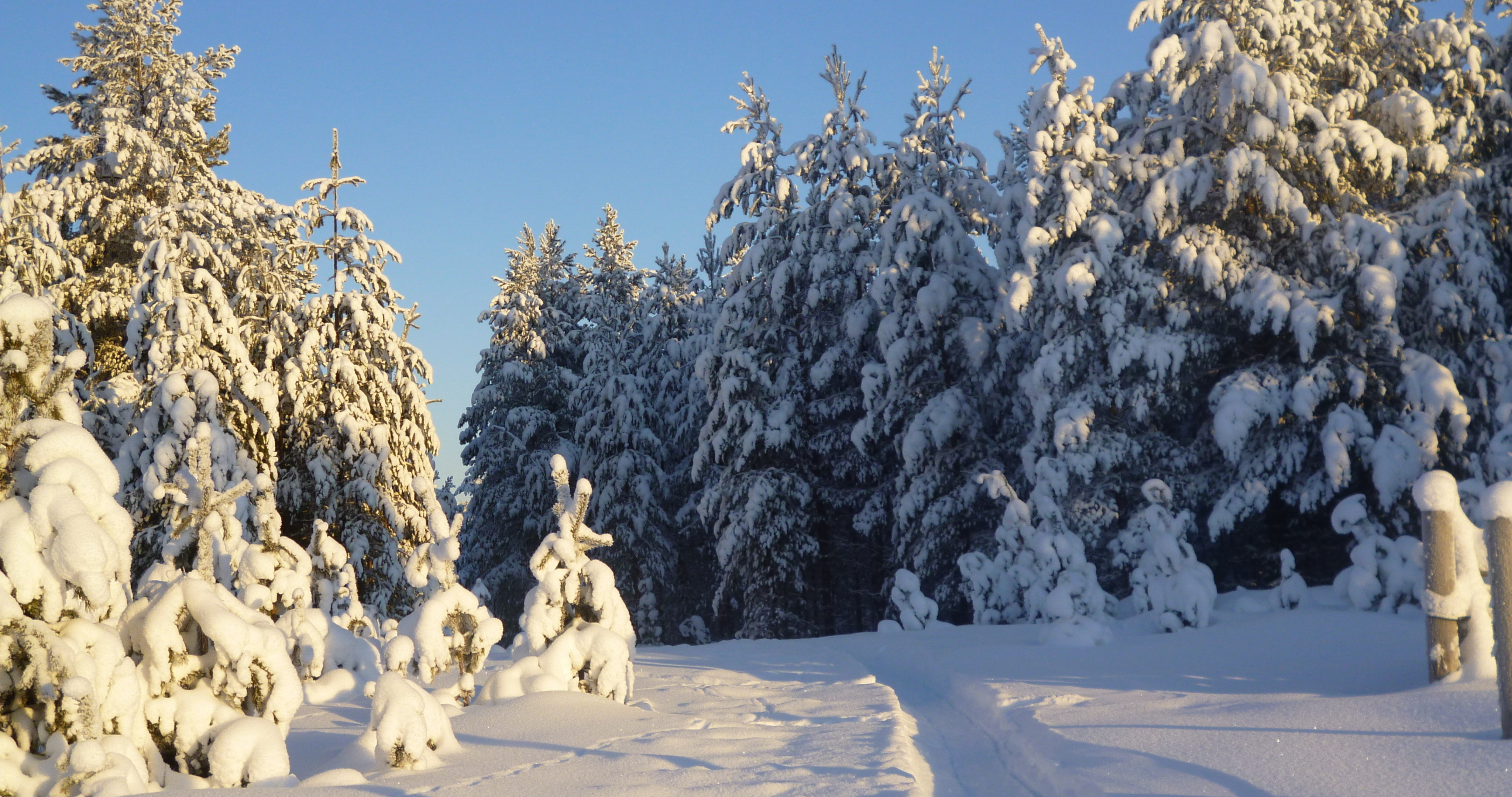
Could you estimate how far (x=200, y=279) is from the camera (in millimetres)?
16609

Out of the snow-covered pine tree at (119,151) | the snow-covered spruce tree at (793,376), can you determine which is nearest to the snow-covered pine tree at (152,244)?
the snow-covered pine tree at (119,151)

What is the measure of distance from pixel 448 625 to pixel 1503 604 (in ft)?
23.2

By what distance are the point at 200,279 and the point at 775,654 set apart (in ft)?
37.6

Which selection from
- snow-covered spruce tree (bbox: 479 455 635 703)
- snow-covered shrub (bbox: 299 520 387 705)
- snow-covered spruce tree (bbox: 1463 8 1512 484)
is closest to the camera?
snow-covered spruce tree (bbox: 479 455 635 703)

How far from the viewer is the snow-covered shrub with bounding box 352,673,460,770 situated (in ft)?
18.2

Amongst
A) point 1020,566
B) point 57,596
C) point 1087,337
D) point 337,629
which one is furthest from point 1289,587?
point 57,596

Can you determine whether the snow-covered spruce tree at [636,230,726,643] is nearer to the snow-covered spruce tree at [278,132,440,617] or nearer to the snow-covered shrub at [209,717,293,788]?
the snow-covered spruce tree at [278,132,440,617]

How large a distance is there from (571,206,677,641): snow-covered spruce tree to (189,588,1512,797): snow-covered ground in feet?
53.2

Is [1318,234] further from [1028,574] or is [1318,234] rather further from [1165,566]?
[1028,574]

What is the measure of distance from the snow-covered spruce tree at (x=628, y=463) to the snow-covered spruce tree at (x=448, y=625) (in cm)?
1860

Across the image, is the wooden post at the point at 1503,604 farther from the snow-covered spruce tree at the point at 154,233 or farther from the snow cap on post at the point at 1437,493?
the snow-covered spruce tree at the point at 154,233

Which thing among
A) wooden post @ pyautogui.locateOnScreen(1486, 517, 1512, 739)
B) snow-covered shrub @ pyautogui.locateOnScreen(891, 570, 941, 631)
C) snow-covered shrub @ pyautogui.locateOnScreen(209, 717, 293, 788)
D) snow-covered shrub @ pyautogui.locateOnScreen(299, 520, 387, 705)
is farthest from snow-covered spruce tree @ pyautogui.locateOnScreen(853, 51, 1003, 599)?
snow-covered shrub @ pyautogui.locateOnScreen(209, 717, 293, 788)

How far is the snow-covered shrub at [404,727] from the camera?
5.54 m

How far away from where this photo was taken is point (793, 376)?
2305 cm
